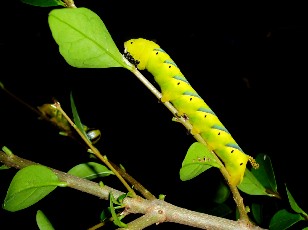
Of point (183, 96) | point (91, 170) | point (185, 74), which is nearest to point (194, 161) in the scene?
point (91, 170)

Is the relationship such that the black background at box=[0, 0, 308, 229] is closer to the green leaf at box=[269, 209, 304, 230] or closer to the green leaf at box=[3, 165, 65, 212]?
the green leaf at box=[269, 209, 304, 230]

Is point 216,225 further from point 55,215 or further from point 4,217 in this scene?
point 4,217

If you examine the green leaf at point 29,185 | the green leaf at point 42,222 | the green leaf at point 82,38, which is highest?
the green leaf at point 82,38

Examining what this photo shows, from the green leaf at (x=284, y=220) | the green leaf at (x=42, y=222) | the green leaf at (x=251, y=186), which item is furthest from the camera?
the green leaf at (x=251, y=186)

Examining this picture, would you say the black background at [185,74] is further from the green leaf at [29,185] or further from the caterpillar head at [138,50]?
the green leaf at [29,185]

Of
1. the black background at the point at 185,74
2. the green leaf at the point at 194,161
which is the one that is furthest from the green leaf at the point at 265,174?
the black background at the point at 185,74

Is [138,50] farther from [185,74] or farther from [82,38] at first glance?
[185,74]

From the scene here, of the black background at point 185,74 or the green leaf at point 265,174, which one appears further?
the black background at point 185,74

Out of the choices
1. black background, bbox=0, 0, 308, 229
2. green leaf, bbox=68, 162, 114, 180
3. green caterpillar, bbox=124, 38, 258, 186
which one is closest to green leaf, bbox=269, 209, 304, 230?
green caterpillar, bbox=124, 38, 258, 186
